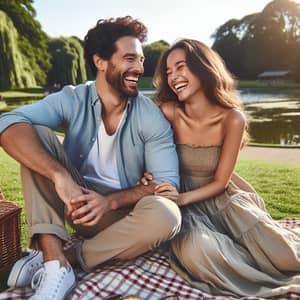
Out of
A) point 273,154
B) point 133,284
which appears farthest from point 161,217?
point 273,154

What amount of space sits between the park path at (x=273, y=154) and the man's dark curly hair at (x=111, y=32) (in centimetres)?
407

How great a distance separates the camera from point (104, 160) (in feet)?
6.54

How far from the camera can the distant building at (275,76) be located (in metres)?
23.4

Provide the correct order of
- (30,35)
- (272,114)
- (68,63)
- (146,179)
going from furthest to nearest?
(272,114), (30,35), (68,63), (146,179)

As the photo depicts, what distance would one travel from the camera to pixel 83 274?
1813 millimetres

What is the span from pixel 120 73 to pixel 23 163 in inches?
24.5

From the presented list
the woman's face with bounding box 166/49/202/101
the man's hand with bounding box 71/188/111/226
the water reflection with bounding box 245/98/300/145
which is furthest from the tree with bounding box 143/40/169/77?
the man's hand with bounding box 71/188/111/226

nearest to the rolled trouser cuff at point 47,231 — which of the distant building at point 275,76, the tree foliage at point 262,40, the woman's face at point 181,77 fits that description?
the woman's face at point 181,77

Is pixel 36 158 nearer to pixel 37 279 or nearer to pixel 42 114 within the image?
pixel 42 114

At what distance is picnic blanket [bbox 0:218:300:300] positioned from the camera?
1.66 metres

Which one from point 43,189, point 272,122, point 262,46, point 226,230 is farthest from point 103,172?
point 262,46

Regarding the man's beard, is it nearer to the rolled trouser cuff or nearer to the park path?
the rolled trouser cuff

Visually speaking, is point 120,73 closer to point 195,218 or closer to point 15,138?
point 15,138

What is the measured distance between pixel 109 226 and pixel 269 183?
8.73 feet
